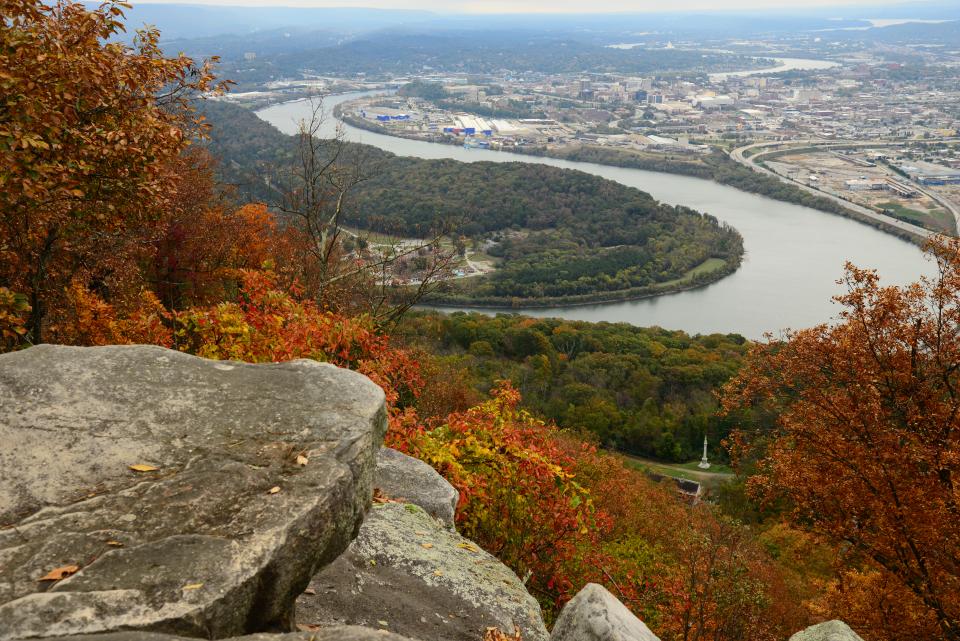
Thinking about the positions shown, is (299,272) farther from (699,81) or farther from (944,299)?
(699,81)

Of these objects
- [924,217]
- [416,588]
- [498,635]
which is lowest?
[924,217]

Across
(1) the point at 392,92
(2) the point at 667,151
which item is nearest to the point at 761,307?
(2) the point at 667,151

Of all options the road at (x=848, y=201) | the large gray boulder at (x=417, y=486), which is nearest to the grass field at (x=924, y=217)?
the road at (x=848, y=201)

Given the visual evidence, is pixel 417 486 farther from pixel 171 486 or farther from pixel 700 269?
pixel 700 269

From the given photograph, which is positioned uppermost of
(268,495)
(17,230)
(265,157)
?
(17,230)

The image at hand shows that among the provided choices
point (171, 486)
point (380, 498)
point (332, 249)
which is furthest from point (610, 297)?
point (171, 486)

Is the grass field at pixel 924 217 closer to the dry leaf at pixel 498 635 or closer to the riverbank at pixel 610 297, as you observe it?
the riverbank at pixel 610 297

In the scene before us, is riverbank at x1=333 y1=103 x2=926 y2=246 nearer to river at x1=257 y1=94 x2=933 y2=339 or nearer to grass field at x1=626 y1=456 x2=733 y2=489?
Answer: river at x1=257 y1=94 x2=933 y2=339
